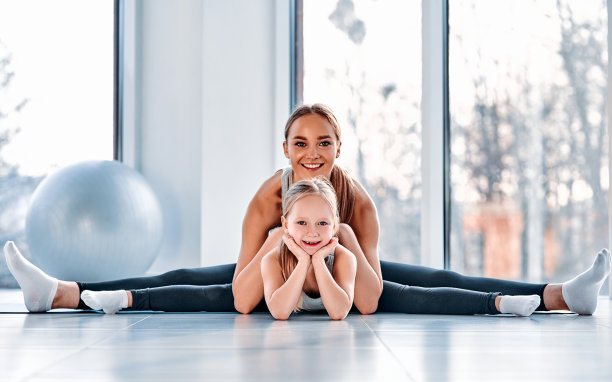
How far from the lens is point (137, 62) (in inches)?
142

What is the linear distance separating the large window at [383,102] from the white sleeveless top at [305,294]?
1211 millimetres

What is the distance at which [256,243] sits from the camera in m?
2.15

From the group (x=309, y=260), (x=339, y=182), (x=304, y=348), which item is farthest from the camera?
(x=339, y=182)

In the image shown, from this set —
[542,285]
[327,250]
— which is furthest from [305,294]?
[542,285]

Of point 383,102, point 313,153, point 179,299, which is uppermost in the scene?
point 383,102

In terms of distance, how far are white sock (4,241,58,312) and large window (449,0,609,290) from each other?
1917mm

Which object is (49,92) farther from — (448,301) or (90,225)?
(448,301)

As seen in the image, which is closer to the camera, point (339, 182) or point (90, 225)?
point (339, 182)

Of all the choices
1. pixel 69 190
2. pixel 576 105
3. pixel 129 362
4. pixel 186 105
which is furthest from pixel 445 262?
pixel 129 362

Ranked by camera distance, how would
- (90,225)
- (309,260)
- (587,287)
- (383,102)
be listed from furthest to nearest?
(383,102)
(90,225)
(587,287)
(309,260)

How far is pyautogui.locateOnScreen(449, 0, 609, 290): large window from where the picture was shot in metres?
3.05

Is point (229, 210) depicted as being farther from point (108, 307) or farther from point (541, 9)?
point (541, 9)

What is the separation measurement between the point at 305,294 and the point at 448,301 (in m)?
0.42

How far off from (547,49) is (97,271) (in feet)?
7.37
